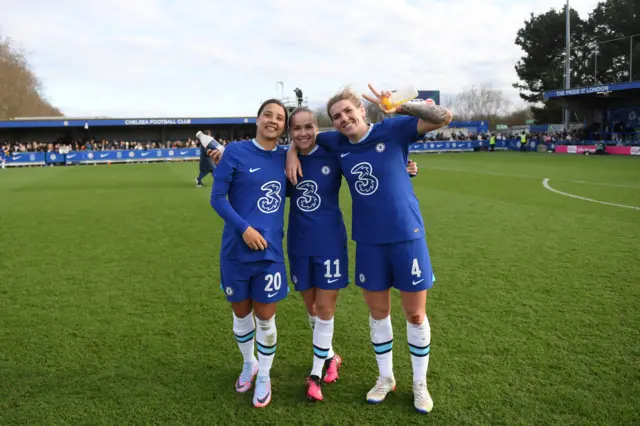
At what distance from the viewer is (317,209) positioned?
3.07 meters

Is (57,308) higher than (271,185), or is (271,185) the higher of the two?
(271,185)

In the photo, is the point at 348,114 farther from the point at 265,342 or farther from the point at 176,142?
the point at 176,142

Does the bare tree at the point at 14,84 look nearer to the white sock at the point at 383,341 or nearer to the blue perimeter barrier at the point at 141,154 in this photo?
the blue perimeter barrier at the point at 141,154

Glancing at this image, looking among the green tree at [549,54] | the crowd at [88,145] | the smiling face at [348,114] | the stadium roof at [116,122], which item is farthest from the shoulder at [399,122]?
the green tree at [549,54]

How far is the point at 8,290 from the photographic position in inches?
211

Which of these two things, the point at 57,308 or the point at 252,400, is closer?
the point at 252,400

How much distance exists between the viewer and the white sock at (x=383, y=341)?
10.3ft

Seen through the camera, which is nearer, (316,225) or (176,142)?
(316,225)

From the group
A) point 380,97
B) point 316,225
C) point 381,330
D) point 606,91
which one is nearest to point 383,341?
point 381,330

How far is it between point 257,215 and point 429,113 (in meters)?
1.23

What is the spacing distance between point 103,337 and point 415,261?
112 inches

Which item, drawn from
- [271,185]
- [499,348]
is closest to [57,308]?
[271,185]

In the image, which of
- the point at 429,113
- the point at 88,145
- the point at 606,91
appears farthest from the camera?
the point at 88,145

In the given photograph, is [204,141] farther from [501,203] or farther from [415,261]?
[501,203]
